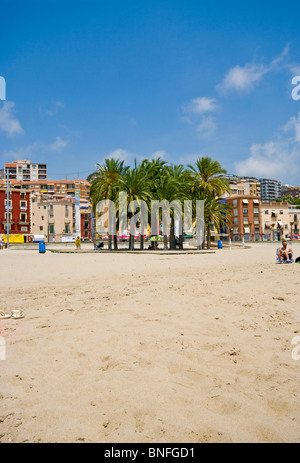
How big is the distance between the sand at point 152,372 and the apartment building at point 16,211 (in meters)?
86.9

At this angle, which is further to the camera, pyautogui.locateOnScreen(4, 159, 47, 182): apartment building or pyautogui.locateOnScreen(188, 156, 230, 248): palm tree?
pyautogui.locateOnScreen(4, 159, 47, 182): apartment building

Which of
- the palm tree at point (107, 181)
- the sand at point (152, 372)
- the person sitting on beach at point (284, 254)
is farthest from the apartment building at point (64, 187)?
the sand at point (152, 372)

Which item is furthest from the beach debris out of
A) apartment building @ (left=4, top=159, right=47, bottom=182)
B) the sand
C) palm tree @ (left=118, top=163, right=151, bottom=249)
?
apartment building @ (left=4, top=159, right=47, bottom=182)

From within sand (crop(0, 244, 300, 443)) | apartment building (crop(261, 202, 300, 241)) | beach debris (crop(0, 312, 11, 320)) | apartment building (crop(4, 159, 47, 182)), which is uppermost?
apartment building (crop(4, 159, 47, 182))

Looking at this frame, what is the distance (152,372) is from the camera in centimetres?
386

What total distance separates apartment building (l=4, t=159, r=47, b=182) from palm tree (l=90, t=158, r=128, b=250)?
131 m

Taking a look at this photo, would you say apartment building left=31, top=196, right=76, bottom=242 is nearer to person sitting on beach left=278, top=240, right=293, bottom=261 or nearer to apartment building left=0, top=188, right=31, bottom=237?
apartment building left=0, top=188, right=31, bottom=237

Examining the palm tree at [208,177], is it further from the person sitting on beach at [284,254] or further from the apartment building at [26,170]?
the apartment building at [26,170]

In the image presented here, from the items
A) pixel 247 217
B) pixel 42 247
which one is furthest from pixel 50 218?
pixel 42 247

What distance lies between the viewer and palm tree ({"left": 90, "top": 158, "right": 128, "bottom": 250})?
128 feet

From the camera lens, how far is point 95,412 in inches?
121

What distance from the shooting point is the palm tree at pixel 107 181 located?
38.9m
